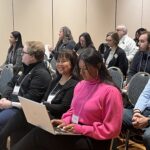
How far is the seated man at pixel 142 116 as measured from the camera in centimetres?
265

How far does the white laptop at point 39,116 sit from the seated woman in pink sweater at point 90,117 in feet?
0.23

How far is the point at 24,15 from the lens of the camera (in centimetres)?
754

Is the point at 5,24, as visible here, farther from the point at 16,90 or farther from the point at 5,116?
the point at 5,116

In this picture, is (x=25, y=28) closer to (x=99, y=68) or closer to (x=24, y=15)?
(x=24, y=15)

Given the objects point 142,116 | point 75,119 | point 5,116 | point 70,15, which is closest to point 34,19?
point 70,15

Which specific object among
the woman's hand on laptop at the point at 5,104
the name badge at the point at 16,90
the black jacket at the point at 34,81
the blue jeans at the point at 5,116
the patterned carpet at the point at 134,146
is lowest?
the patterned carpet at the point at 134,146

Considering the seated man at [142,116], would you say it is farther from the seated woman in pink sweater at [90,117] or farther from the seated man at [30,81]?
the seated man at [30,81]

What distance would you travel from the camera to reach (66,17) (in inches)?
321

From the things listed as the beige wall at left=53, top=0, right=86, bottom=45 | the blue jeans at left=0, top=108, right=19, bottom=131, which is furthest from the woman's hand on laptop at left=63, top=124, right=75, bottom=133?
the beige wall at left=53, top=0, right=86, bottom=45

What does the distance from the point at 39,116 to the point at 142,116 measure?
922mm

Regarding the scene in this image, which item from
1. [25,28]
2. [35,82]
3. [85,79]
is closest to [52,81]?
[35,82]

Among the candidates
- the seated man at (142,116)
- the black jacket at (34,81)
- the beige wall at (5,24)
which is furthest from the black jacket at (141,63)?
the beige wall at (5,24)

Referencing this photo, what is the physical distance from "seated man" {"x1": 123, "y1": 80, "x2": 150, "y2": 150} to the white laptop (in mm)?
680

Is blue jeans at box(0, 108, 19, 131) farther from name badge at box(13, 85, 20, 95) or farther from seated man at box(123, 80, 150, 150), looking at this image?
seated man at box(123, 80, 150, 150)
